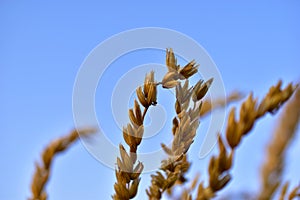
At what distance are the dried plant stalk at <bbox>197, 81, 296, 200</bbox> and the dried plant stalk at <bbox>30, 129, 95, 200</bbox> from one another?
7.4 inches

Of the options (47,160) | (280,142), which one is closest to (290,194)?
(47,160)

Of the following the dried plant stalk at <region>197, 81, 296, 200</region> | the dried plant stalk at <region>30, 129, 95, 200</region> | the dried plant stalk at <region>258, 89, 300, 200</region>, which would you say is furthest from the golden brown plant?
the dried plant stalk at <region>258, 89, 300, 200</region>

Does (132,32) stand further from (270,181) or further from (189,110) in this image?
(270,181)

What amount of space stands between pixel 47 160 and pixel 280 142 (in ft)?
1.79

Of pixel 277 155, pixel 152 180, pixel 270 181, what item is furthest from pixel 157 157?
pixel 277 155

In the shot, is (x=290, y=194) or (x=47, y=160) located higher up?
(x=47, y=160)

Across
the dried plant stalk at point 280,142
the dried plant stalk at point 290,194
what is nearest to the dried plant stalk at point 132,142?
the dried plant stalk at point 290,194

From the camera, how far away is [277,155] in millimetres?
971

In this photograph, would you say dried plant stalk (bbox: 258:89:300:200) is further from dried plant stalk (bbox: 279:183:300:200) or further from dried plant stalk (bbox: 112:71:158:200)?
dried plant stalk (bbox: 112:71:158:200)

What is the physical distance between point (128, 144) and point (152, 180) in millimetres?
40

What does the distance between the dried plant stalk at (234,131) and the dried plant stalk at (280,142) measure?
496 millimetres

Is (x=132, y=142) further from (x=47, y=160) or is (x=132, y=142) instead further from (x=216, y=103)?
(x=47, y=160)

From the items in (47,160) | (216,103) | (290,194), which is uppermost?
(47,160)

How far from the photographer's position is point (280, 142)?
3.34 ft
